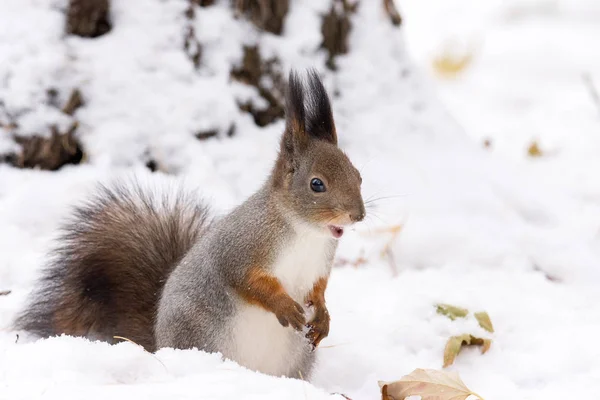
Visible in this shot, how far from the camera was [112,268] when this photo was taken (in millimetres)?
1625

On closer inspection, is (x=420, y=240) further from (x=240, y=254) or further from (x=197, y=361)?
(x=197, y=361)

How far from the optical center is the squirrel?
1.41 m

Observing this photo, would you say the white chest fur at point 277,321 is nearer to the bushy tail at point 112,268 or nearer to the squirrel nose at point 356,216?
the squirrel nose at point 356,216

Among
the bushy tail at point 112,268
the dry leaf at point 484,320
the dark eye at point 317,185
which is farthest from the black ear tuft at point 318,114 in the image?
the dry leaf at point 484,320

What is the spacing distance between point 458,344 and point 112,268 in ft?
2.42

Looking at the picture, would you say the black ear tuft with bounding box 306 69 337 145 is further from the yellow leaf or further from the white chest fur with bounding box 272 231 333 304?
the yellow leaf

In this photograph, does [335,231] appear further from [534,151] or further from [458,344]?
[534,151]

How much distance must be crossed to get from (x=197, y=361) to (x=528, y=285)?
99 cm

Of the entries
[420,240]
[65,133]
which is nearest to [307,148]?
[420,240]

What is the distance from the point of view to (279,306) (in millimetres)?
1386

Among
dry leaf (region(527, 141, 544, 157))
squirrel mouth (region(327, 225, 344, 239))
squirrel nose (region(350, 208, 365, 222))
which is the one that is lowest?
dry leaf (region(527, 141, 544, 157))

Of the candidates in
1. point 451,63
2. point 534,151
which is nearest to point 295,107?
point 534,151

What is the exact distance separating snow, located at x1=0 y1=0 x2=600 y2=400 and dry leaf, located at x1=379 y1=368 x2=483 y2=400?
14cm

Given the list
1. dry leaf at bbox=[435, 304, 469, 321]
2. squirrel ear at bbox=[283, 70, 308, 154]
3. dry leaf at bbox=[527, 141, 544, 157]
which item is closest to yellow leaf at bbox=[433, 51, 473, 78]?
dry leaf at bbox=[527, 141, 544, 157]
